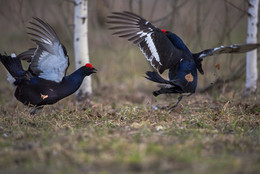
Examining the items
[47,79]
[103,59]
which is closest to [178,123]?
[47,79]

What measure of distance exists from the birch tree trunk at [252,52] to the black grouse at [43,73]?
11.1 ft

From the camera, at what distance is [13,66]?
5.05 m

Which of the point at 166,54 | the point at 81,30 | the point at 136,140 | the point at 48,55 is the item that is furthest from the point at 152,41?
the point at 136,140

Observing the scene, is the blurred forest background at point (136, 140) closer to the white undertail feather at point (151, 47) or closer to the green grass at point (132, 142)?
the green grass at point (132, 142)

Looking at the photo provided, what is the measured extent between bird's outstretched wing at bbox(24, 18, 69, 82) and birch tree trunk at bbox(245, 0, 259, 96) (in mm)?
3533

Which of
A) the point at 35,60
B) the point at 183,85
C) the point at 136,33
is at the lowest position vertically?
the point at 183,85

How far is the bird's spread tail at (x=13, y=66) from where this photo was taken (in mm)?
4972

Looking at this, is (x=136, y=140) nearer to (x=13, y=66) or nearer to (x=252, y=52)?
(x=13, y=66)

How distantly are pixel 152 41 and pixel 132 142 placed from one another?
7.47 feet

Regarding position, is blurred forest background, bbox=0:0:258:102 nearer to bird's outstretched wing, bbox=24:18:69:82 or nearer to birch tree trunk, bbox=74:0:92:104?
birch tree trunk, bbox=74:0:92:104

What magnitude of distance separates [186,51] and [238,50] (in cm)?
88

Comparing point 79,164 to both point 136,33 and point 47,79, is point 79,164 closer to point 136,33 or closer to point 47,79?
point 47,79

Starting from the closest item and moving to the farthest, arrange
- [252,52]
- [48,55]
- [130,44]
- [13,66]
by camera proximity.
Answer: [48,55]
[13,66]
[252,52]
[130,44]

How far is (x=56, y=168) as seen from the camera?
107 inches
